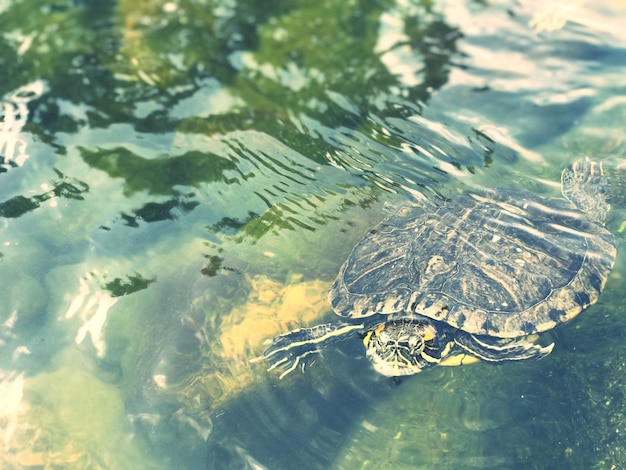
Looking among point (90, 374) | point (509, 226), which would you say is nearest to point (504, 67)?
point (509, 226)

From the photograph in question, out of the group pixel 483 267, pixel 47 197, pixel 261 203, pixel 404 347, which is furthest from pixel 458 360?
pixel 47 197

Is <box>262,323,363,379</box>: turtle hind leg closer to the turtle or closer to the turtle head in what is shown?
the turtle

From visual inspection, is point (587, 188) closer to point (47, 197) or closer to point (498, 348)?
point (498, 348)

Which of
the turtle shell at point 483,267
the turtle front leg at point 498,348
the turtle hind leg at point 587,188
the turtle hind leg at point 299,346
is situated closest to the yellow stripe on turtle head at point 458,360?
the turtle front leg at point 498,348

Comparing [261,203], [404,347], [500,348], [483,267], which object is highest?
[483,267]

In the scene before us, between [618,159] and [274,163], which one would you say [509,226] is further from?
[274,163]

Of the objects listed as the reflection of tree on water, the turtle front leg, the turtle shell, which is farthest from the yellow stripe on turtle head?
the reflection of tree on water

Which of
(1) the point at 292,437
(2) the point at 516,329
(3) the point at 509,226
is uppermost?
(3) the point at 509,226
